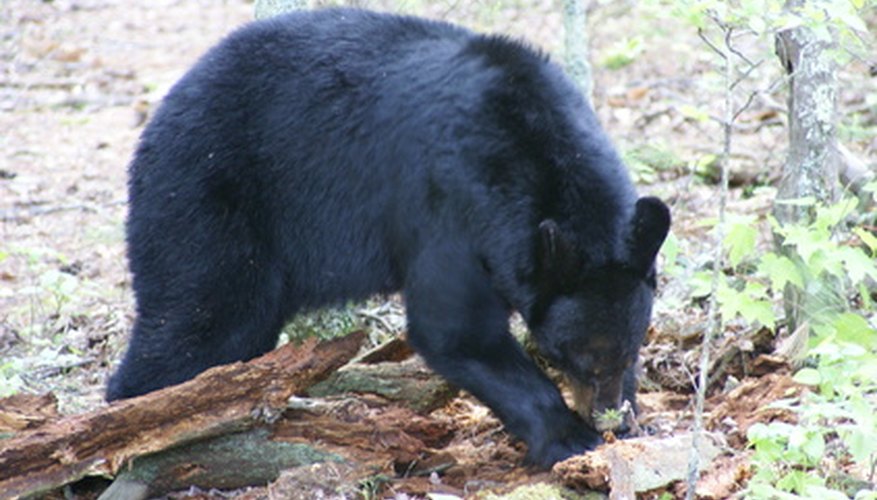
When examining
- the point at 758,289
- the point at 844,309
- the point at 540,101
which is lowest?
the point at 844,309

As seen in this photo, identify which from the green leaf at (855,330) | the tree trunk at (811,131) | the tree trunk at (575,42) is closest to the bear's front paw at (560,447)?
the green leaf at (855,330)

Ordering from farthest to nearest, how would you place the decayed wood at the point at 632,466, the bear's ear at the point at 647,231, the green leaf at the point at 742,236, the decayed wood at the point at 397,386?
the decayed wood at the point at 397,386 < the green leaf at the point at 742,236 < the bear's ear at the point at 647,231 < the decayed wood at the point at 632,466

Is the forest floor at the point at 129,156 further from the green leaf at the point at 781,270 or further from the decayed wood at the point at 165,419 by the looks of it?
the green leaf at the point at 781,270

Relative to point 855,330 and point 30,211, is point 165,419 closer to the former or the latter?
point 855,330

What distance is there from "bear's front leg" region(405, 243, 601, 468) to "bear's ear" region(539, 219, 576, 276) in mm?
313

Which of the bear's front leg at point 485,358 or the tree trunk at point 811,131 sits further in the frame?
the tree trunk at point 811,131

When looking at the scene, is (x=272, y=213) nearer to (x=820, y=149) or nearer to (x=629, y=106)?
(x=820, y=149)

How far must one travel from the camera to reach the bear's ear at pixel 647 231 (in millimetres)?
4387

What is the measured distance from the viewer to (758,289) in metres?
4.65

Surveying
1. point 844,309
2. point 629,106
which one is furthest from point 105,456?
point 629,106

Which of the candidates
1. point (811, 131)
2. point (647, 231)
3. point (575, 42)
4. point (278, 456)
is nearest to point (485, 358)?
point (647, 231)

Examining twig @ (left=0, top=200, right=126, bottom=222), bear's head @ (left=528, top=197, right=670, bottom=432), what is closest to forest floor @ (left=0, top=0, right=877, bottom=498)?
twig @ (left=0, top=200, right=126, bottom=222)

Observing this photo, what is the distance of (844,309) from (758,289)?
1.04 metres

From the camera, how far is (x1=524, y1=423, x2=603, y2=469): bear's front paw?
4.61 metres
